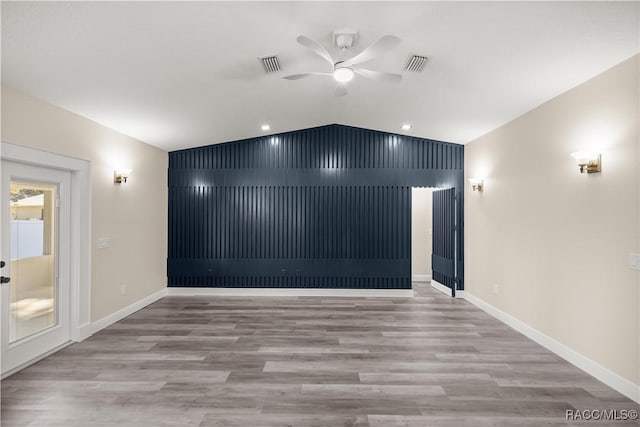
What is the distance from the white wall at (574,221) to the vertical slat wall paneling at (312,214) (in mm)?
1621

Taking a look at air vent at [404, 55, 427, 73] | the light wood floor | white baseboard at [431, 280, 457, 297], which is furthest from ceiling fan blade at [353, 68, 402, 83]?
white baseboard at [431, 280, 457, 297]

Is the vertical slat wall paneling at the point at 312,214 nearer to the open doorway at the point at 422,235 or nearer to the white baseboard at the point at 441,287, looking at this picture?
the white baseboard at the point at 441,287

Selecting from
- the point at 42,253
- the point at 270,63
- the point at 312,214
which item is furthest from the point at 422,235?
the point at 42,253

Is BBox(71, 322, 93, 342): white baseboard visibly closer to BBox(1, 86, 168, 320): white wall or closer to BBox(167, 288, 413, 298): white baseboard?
BBox(1, 86, 168, 320): white wall

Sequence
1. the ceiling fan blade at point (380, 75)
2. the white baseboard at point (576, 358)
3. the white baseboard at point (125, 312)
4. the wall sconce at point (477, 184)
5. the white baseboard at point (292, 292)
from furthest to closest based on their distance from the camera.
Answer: the white baseboard at point (292, 292) → the wall sconce at point (477, 184) → the white baseboard at point (125, 312) → the ceiling fan blade at point (380, 75) → the white baseboard at point (576, 358)

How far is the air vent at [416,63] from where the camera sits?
346 cm

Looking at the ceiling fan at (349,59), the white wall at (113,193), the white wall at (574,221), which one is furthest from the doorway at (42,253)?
the white wall at (574,221)

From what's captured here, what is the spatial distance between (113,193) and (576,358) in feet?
19.3

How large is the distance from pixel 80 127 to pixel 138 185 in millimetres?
1537

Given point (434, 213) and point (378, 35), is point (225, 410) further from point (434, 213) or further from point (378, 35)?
point (434, 213)

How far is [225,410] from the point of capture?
2740mm

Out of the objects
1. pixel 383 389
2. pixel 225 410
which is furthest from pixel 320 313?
pixel 225 410

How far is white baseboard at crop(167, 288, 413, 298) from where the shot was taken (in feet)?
21.7

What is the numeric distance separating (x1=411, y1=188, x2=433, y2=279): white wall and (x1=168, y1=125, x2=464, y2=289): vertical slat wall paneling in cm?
151
